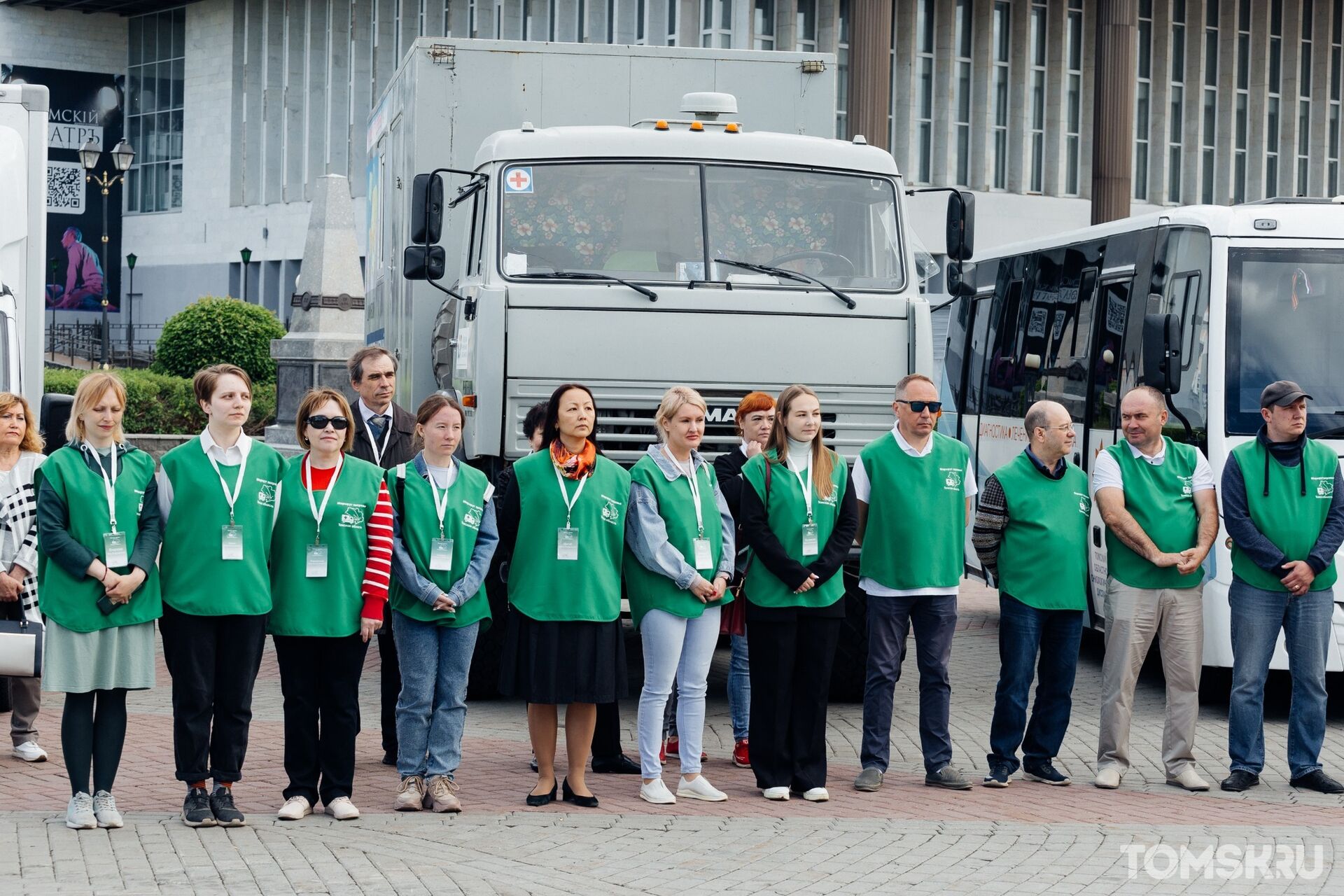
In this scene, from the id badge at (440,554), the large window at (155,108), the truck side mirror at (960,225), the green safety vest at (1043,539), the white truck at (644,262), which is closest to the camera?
the id badge at (440,554)

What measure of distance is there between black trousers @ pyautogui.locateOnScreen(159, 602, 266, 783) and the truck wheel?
12.5 feet

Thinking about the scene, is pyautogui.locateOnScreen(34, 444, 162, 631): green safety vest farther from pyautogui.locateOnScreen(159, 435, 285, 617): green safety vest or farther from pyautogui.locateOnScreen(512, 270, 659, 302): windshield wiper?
pyautogui.locateOnScreen(512, 270, 659, 302): windshield wiper

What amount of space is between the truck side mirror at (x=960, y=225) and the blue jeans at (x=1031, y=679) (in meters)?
2.89

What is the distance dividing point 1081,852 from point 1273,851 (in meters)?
0.76

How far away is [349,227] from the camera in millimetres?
26688

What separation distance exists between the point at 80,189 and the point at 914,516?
59584mm

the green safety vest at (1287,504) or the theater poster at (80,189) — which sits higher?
the theater poster at (80,189)

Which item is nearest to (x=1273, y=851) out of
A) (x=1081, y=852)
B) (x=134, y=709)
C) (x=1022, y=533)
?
(x=1081, y=852)

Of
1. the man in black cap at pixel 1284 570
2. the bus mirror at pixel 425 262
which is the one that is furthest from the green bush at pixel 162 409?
the man in black cap at pixel 1284 570

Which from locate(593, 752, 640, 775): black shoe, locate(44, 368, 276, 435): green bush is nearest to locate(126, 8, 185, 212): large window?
locate(44, 368, 276, 435): green bush

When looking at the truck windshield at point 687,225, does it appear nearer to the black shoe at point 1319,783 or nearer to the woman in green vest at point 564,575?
→ the woman in green vest at point 564,575

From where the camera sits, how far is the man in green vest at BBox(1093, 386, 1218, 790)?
333 inches

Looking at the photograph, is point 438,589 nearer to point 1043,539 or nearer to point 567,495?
point 567,495

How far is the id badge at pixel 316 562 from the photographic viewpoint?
7211mm
